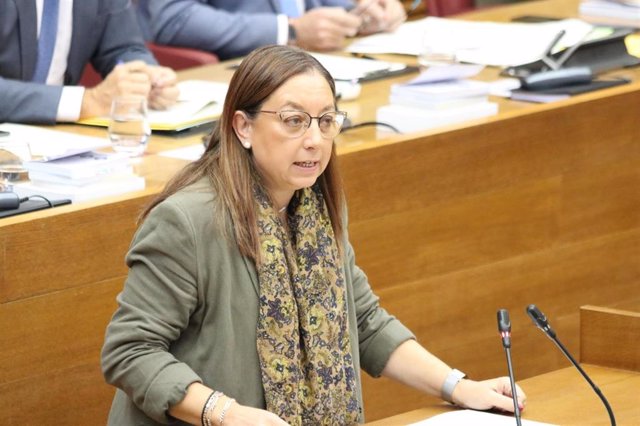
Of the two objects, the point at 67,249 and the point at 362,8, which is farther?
the point at 362,8

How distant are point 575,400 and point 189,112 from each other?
1532 mm

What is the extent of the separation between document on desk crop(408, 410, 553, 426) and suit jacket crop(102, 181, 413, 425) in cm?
28

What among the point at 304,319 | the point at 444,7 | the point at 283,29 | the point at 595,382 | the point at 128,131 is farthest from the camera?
the point at 444,7

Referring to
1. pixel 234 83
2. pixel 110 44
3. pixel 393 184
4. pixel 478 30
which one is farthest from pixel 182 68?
pixel 234 83

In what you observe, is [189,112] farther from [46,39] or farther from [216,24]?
[216,24]

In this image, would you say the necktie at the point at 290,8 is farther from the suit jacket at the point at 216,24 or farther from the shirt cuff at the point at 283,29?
the shirt cuff at the point at 283,29

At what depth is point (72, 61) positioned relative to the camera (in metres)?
3.85

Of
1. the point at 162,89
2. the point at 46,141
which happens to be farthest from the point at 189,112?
the point at 46,141

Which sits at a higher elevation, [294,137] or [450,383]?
[294,137]

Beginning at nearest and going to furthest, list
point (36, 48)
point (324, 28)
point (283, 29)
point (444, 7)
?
1. point (36, 48)
2. point (324, 28)
3. point (283, 29)
4. point (444, 7)

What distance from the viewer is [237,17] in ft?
14.8

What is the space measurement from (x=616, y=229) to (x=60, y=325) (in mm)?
1625

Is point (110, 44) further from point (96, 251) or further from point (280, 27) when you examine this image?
point (96, 251)

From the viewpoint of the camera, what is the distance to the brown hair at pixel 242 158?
7.25ft
